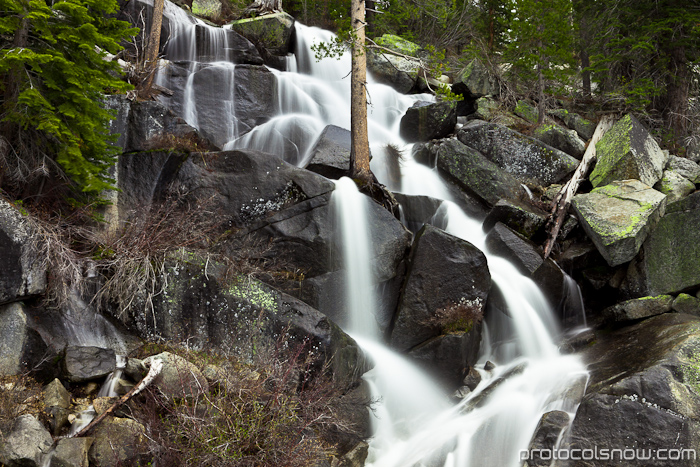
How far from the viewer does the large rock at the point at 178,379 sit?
18.9ft

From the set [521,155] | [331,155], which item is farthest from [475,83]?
[331,155]

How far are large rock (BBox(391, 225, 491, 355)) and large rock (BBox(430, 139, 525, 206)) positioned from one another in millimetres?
3142

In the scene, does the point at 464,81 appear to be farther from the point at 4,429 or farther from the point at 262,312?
the point at 4,429

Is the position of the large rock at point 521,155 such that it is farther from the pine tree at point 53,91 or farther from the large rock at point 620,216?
the pine tree at point 53,91

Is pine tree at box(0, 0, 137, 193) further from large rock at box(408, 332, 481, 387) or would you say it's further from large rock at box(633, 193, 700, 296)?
large rock at box(633, 193, 700, 296)

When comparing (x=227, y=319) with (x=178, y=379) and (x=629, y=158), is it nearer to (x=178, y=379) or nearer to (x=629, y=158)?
(x=178, y=379)

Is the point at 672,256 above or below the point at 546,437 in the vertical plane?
above

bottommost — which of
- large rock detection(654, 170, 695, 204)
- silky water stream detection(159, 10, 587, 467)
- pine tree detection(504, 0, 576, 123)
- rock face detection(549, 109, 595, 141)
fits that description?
silky water stream detection(159, 10, 587, 467)

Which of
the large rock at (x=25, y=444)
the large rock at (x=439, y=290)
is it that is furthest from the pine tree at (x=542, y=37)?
the large rock at (x=25, y=444)

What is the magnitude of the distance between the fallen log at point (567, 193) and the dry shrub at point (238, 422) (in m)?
6.95

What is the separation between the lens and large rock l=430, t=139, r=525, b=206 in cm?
1208

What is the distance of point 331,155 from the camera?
1168 cm

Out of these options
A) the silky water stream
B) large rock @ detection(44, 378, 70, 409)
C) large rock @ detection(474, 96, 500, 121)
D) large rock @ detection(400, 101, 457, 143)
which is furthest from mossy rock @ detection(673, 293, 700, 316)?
large rock @ detection(44, 378, 70, 409)

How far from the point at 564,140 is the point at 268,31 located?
11.0m
